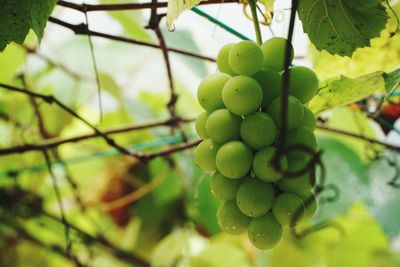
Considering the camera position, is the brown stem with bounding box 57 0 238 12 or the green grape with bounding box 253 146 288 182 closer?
the green grape with bounding box 253 146 288 182

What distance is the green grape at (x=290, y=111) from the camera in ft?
1.52

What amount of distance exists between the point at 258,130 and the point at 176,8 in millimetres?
177

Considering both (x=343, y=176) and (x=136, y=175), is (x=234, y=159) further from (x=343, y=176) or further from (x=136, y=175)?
(x=136, y=175)

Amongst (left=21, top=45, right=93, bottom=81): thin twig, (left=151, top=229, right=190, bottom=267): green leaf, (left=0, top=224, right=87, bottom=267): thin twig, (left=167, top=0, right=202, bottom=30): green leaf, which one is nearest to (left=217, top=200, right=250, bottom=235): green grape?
(left=167, top=0, right=202, bottom=30): green leaf

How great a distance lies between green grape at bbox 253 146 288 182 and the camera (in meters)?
0.44

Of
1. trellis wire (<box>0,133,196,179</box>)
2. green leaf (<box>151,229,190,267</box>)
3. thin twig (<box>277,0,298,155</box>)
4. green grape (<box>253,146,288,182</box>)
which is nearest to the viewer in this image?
thin twig (<box>277,0,298,155</box>)

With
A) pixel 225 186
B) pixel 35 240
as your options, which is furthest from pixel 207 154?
pixel 35 240

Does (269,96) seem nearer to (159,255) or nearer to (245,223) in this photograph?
(245,223)

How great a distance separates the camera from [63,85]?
136 cm

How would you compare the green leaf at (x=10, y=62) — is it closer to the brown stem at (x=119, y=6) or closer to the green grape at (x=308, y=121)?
the brown stem at (x=119, y=6)

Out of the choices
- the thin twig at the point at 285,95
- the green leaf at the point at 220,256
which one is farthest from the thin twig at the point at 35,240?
the thin twig at the point at 285,95

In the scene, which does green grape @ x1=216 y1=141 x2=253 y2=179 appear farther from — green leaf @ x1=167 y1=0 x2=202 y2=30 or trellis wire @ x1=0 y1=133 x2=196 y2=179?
trellis wire @ x1=0 y1=133 x2=196 y2=179

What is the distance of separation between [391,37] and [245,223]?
38 cm

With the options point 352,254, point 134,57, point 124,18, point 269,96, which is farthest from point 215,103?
point 352,254
